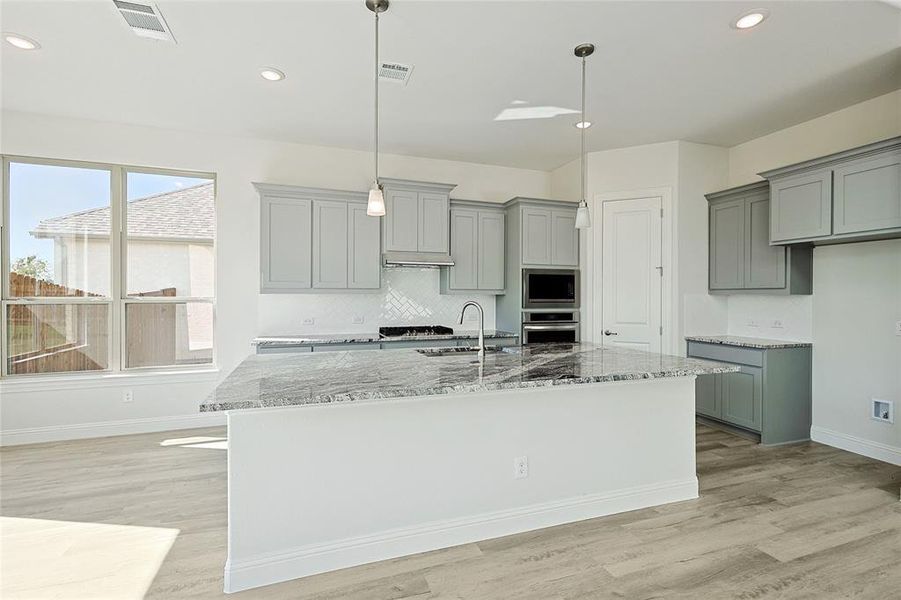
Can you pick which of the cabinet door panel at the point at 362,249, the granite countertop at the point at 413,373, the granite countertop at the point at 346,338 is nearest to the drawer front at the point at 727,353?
the granite countertop at the point at 413,373

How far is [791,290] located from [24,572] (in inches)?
218

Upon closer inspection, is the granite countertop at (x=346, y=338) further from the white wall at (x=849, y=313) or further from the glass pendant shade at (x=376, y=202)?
the white wall at (x=849, y=313)

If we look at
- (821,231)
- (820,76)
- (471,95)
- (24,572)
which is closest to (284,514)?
(24,572)

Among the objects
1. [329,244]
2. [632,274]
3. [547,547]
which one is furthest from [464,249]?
[547,547]

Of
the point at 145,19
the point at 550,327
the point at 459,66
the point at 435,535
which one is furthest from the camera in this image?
the point at 550,327

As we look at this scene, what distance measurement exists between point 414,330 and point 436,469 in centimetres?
266

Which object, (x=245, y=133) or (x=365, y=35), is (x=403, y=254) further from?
(x=365, y=35)

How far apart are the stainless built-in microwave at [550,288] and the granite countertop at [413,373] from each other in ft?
5.83

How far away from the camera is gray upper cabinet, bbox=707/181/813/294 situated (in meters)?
4.02

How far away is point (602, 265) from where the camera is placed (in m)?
4.97

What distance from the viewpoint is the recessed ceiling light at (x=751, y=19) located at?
99.4 inches

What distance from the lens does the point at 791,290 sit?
3.98m

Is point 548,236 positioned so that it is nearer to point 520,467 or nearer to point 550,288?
point 550,288

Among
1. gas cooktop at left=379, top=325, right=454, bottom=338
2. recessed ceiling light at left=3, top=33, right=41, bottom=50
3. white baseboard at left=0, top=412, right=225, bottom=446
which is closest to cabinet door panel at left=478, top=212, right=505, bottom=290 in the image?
gas cooktop at left=379, top=325, right=454, bottom=338
